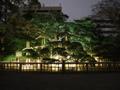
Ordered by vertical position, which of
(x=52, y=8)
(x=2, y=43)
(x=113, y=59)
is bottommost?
(x=113, y=59)

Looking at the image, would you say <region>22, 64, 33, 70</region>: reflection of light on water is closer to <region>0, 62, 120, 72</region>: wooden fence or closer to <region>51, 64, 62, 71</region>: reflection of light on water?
<region>0, 62, 120, 72</region>: wooden fence

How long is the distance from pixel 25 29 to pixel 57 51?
87.3 inches

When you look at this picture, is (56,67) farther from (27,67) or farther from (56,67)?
(27,67)

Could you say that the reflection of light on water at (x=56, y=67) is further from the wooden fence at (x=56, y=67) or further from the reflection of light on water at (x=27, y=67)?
the reflection of light on water at (x=27, y=67)

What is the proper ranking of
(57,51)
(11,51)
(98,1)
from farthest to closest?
1. (98,1)
2. (11,51)
3. (57,51)

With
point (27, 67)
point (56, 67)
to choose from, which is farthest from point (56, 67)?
point (27, 67)

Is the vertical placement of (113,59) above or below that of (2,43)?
below

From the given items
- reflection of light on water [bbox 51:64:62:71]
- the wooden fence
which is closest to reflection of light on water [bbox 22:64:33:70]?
the wooden fence

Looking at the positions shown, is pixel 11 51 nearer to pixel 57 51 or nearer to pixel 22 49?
pixel 22 49

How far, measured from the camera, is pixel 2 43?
17094 mm

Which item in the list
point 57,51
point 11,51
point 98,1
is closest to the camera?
point 57,51

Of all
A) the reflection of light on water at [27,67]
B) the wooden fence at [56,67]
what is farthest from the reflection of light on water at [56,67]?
the reflection of light on water at [27,67]

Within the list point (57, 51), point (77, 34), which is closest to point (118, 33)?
point (77, 34)

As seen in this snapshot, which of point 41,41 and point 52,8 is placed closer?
point 41,41
